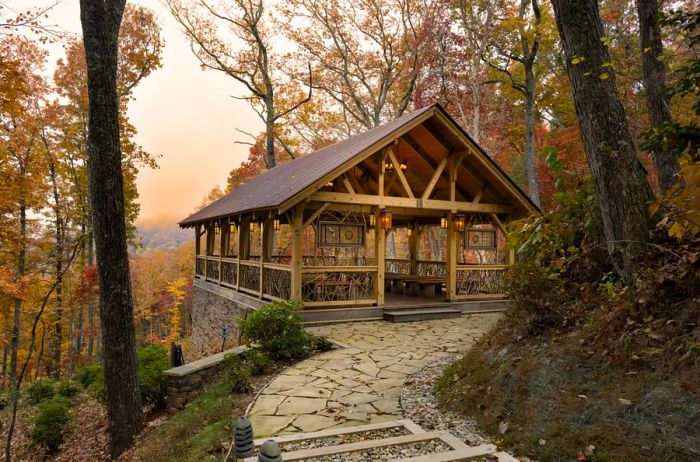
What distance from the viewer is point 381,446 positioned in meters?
3.66

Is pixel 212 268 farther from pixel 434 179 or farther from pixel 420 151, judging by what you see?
pixel 434 179

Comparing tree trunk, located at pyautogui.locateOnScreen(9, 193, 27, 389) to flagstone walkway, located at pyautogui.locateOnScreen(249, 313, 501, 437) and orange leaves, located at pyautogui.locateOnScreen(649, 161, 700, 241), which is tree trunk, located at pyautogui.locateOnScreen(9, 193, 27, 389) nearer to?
flagstone walkway, located at pyautogui.locateOnScreen(249, 313, 501, 437)

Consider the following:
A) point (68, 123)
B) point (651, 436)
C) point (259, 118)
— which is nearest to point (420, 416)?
point (651, 436)

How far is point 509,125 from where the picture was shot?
870 inches

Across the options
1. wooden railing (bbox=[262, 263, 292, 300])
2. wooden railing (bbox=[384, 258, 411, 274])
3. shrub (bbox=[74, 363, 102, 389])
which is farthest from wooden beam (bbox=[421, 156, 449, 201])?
shrub (bbox=[74, 363, 102, 389])

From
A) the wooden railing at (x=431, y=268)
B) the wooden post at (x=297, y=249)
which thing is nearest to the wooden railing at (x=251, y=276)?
the wooden post at (x=297, y=249)

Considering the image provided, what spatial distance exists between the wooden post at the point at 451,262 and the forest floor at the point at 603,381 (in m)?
6.37

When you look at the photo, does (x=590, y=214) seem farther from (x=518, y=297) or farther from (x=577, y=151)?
(x=577, y=151)

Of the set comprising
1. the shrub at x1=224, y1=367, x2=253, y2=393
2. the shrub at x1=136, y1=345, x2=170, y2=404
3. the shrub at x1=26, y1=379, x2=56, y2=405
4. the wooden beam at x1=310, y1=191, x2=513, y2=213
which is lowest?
the shrub at x1=26, y1=379, x2=56, y2=405

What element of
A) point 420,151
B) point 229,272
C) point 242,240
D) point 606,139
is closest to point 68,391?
point 229,272

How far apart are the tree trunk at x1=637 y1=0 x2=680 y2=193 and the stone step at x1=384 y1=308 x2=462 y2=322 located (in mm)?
5419

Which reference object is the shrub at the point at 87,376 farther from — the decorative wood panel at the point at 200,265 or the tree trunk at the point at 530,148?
the tree trunk at the point at 530,148

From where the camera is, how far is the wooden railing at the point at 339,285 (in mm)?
9836

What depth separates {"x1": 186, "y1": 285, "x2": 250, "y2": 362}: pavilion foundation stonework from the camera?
40.1 feet
